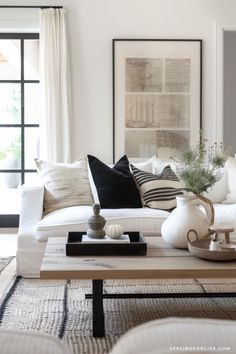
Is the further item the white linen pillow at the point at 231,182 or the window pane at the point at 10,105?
the window pane at the point at 10,105

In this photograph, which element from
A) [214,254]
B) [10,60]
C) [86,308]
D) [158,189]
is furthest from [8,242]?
[214,254]

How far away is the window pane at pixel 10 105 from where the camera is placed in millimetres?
5414

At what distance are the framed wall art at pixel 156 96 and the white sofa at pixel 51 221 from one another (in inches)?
63.9

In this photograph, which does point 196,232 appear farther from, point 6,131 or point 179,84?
point 6,131

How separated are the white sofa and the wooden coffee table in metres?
0.80

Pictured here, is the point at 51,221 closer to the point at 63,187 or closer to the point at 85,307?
the point at 63,187

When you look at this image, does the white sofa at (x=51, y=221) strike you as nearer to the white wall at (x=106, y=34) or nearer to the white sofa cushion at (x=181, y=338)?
the white wall at (x=106, y=34)

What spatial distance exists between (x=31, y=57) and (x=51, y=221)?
8.24 ft

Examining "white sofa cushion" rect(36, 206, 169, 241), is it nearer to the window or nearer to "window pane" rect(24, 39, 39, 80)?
the window

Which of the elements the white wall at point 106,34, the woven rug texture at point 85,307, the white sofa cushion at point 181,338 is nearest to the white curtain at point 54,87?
the white wall at point 106,34

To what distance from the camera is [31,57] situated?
17.5 feet

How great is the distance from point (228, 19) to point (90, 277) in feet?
12.5

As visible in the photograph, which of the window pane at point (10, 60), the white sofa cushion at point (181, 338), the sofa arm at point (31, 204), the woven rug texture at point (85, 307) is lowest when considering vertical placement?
the woven rug texture at point (85, 307)

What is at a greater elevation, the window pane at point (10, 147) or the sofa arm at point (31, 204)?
the window pane at point (10, 147)
